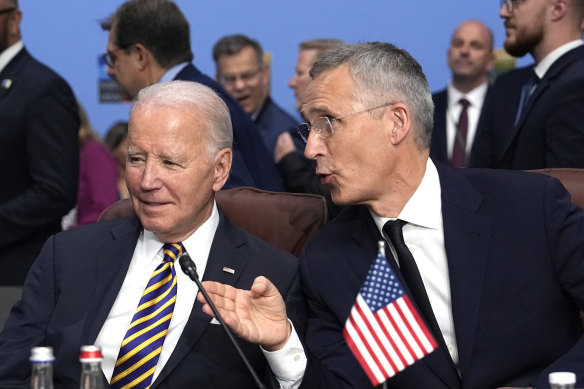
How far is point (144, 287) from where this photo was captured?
9.27 feet

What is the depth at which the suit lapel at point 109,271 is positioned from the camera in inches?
108

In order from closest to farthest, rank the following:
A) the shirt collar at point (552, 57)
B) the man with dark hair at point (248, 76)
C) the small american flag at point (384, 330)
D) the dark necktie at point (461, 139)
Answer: the small american flag at point (384, 330), the shirt collar at point (552, 57), the dark necktie at point (461, 139), the man with dark hair at point (248, 76)

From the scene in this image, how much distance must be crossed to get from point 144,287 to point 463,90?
3799mm

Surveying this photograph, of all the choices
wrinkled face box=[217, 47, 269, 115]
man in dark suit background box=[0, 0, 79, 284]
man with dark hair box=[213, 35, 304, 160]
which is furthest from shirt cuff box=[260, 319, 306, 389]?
wrinkled face box=[217, 47, 269, 115]

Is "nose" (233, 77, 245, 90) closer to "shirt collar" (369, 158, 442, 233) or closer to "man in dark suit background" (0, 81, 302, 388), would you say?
"man in dark suit background" (0, 81, 302, 388)

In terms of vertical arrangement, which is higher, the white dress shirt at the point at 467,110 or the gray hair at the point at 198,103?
the gray hair at the point at 198,103

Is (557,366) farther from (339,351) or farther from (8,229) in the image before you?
(8,229)

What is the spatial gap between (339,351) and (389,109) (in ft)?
2.21

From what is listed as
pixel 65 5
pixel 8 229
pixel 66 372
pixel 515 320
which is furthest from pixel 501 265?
pixel 65 5

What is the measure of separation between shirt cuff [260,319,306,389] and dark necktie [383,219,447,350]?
364 millimetres

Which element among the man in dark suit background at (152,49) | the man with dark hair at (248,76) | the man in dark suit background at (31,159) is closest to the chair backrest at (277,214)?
the man in dark suit background at (152,49)

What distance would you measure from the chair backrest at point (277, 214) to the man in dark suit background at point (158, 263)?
0.15 m

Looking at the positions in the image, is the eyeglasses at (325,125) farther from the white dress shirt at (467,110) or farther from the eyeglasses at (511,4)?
the white dress shirt at (467,110)

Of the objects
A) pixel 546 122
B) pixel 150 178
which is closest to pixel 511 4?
pixel 546 122
